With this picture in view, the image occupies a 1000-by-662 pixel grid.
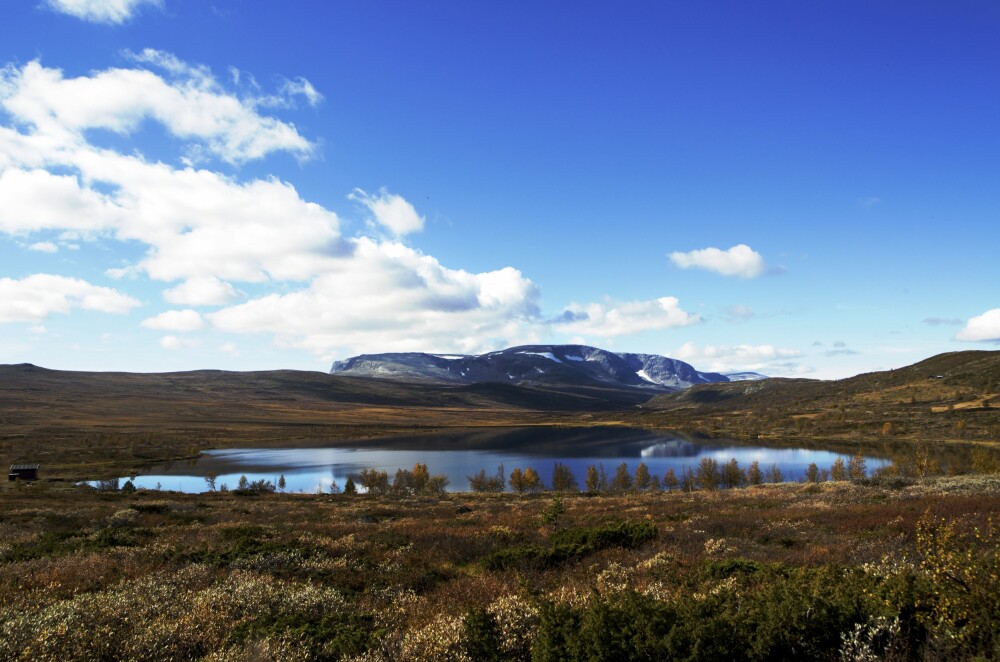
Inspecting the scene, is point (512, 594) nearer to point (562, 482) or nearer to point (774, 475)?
point (562, 482)

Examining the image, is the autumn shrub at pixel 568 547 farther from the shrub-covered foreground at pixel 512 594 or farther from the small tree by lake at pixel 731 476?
the small tree by lake at pixel 731 476

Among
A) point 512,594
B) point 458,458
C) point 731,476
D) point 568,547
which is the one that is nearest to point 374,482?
point 458,458

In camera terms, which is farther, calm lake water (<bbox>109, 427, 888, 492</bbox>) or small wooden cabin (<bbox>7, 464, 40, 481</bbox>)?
calm lake water (<bbox>109, 427, 888, 492</bbox>)

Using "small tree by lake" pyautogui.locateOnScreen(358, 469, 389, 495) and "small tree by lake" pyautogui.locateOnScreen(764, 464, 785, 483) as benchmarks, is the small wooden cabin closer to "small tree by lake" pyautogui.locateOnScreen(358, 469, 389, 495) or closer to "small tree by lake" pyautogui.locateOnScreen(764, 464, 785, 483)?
"small tree by lake" pyautogui.locateOnScreen(358, 469, 389, 495)

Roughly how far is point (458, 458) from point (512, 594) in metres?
126

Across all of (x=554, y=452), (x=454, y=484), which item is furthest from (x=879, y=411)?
(x=454, y=484)

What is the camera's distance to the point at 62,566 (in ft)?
47.3

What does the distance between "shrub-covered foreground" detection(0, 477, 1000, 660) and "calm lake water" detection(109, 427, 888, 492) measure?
73632 mm

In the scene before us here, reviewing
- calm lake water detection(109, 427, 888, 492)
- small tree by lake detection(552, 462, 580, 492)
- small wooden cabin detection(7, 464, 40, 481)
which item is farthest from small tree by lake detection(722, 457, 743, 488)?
small wooden cabin detection(7, 464, 40, 481)

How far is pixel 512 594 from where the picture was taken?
37.0ft

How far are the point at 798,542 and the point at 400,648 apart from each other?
16305 millimetres

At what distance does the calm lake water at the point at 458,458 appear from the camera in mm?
99375

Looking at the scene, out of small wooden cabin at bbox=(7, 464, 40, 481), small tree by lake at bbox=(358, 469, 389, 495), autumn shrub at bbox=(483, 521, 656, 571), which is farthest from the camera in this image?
small tree by lake at bbox=(358, 469, 389, 495)

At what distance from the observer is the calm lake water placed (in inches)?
3912
